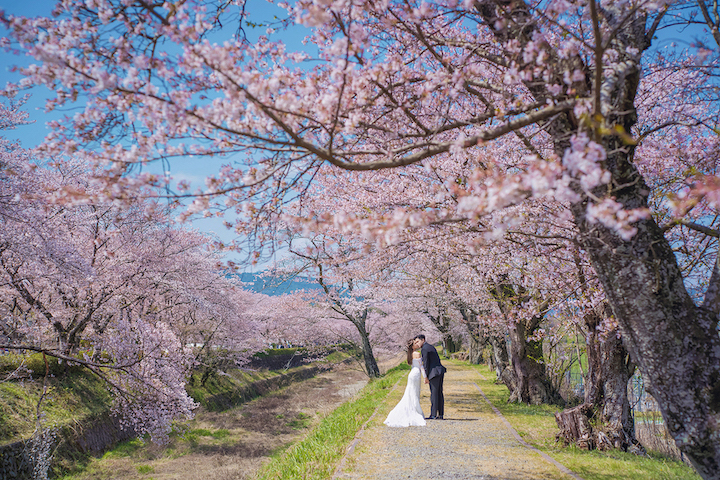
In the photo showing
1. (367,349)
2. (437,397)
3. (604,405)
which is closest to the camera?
(604,405)

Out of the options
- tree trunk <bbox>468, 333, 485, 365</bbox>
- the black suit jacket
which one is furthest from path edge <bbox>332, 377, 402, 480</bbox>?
→ tree trunk <bbox>468, 333, 485, 365</bbox>

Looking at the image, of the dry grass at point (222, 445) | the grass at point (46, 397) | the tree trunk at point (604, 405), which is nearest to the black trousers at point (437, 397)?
the tree trunk at point (604, 405)

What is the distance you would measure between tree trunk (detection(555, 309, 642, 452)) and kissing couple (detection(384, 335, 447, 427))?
9.70 ft

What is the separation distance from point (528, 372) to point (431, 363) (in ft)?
12.0

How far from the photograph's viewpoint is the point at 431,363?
10.1 m

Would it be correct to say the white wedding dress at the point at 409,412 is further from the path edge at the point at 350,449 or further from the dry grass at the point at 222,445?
the dry grass at the point at 222,445

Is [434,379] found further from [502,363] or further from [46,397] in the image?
[46,397]

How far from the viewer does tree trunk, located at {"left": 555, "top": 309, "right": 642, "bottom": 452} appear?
713cm

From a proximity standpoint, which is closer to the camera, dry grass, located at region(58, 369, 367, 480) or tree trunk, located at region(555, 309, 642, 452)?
tree trunk, located at region(555, 309, 642, 452)

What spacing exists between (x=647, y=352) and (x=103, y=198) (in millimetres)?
4956

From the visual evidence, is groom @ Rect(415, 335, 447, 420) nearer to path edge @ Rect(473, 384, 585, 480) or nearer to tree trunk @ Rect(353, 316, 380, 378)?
path edge @ Rect(473, 384, 585, 480)

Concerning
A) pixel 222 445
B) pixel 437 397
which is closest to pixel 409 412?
pixel 437 397

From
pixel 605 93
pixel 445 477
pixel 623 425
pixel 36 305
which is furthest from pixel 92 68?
pixel 36 305

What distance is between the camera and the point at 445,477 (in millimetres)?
5562
